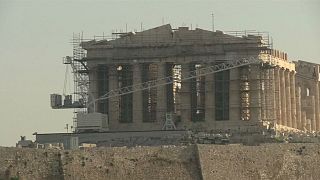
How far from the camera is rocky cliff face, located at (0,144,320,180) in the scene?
70188 mm

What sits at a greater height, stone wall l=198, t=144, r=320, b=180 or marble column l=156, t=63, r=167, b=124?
marble column l=156, t=63, r=167, b=124

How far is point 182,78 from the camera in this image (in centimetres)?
9450

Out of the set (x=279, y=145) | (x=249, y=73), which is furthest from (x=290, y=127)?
(x=279, y=145)

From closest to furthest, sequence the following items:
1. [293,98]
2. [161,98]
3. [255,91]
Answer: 1. [255,91]
2. [161,98]
3. [293,98]

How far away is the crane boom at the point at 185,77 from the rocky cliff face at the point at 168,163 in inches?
665

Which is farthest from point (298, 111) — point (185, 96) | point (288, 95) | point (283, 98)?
point (185, 96)

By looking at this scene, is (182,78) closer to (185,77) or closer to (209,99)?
(185,77)

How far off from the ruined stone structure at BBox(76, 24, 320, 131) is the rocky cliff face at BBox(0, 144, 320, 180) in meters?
16.4

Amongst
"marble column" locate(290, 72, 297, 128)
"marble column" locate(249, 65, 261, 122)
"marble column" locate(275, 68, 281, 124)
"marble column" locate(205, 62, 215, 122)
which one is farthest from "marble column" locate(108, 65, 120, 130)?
"marble column" locate(290, 72, 297, 128)

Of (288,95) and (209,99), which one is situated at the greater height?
(288,95)

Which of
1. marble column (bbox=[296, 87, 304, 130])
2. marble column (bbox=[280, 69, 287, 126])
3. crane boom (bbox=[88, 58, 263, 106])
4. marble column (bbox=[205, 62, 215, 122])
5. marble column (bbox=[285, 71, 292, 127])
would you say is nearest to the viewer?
crane boom (bbox=[88, 58, 263, 106])

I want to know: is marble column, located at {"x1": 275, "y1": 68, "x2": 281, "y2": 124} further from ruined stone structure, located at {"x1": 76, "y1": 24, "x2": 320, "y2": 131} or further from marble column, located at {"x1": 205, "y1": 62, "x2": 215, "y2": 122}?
marble column, located at {"x1": 205, "y1": 62, "x2": 215, "y2": 122}

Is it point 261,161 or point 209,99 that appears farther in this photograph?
point 209,99

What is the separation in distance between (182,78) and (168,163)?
2245 cm
